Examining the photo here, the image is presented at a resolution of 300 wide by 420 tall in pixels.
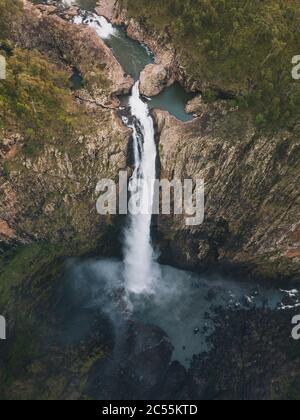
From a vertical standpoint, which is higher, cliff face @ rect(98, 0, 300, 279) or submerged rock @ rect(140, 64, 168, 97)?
submerged rock @ rect(140, 64, 168, 97)

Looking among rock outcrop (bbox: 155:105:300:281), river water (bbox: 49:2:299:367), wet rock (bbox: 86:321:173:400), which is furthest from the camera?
river water (bbox: 49:2:299:367)

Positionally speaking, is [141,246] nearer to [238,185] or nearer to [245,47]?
[238,185]

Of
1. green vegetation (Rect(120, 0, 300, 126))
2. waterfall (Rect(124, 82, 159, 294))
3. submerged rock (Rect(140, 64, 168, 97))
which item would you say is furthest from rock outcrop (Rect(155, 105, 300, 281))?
submerged rock (Rect(140, 64, 168, 97))

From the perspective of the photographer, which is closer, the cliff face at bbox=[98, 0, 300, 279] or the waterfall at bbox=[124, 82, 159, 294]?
the cliff face at bbox=[98, 0, 300, 279]

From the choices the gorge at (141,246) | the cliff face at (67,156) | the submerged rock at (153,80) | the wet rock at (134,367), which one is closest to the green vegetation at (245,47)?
the gorge at (141,246)

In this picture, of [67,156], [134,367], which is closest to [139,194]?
[67,156]

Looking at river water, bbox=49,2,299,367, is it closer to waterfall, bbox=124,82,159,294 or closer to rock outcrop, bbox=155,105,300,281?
waterfall, bbox=124,82,159,294
